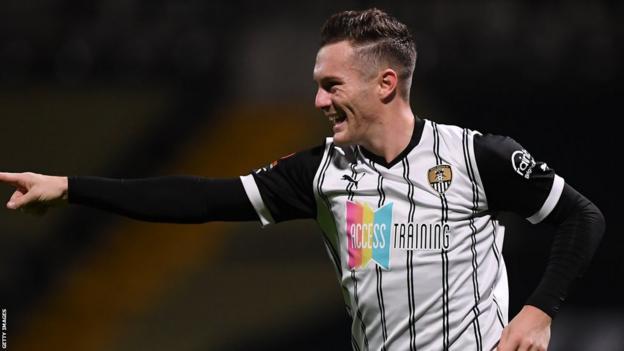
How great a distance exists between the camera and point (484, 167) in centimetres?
280

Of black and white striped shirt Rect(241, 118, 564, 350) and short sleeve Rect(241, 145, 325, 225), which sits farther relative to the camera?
short sleeve Rect(241, 145, 325, 225)

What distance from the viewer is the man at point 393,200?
279 centimetres

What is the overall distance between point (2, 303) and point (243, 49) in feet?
7.27

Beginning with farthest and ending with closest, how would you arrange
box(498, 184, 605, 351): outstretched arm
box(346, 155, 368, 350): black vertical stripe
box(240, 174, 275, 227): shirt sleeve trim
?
box(240, 174, 275, 227): shirt sleeve trim, box(346, 155, 368, 350): black vertical stripe, box(498, 184, 605, 351): outstretched arm

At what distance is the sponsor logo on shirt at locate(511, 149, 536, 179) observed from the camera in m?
2.76

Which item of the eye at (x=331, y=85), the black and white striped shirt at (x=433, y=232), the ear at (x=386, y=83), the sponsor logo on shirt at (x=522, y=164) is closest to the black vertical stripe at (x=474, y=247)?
the black and white striped shirt at (x=433, y=232)

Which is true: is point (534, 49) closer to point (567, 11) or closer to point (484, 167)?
point (567, 11)

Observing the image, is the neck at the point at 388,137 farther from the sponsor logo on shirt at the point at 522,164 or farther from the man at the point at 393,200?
the sponsor logo on shirt at the point at 522,164

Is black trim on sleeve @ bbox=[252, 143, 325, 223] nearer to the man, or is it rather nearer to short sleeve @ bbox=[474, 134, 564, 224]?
the man

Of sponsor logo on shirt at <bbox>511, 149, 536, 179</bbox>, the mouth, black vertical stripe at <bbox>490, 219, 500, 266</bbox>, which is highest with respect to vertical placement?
the mouth

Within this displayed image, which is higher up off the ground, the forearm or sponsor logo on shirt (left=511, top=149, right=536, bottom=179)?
sponsor logo on shirt (left=511, top=149, right=536, bottom=179)

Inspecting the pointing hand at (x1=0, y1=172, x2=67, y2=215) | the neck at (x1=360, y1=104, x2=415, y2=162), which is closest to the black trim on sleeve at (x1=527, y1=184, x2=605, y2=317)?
the neck at (x1=360, y1=104, x2=415, y2=162)

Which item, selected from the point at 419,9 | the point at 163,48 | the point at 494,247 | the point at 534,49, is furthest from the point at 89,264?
the point at 494,247

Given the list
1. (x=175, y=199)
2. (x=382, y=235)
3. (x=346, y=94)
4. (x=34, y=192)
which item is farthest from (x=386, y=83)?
(x=34, y=192)
